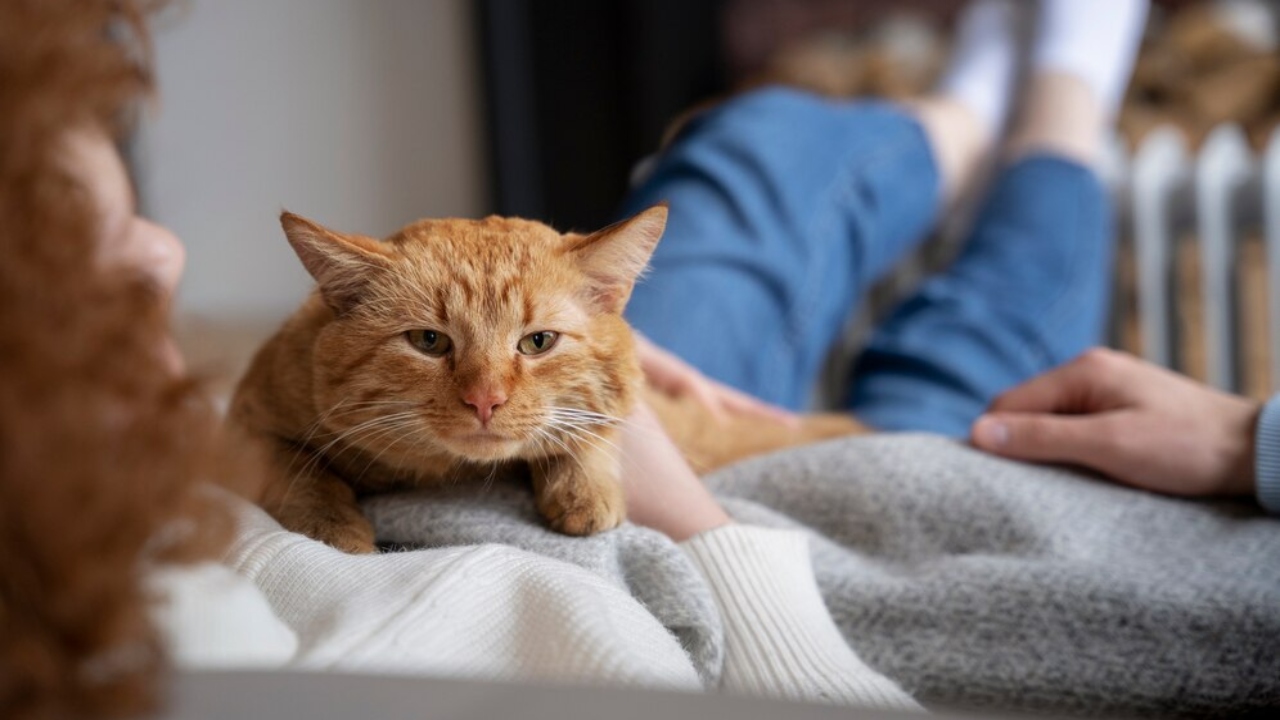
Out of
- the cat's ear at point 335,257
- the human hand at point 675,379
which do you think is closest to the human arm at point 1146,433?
the human hand at point 675,379

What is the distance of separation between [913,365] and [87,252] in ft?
4.53

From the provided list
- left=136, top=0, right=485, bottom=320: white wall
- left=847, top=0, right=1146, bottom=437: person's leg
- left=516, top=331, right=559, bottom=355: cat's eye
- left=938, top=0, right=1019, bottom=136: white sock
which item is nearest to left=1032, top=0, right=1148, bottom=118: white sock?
left=938, top=0, right=1019, bottom=136: white sock

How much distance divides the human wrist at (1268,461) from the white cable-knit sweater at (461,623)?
1.69ft

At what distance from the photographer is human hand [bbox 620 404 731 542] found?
3.13 feet

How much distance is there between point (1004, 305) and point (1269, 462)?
65cm

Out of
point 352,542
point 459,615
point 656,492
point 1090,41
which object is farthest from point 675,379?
point 1090,41

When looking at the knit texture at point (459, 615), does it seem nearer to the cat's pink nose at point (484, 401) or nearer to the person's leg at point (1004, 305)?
the cat's pink nose at point (484, 401)

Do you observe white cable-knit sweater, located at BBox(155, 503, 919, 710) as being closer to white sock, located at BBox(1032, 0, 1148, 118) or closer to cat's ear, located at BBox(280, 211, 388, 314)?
cat's ear, located at BBox(280, 211, 388, 314)

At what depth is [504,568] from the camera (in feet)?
2.26

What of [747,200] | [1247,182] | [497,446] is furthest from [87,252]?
[1247,182]

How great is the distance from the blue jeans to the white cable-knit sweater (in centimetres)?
72

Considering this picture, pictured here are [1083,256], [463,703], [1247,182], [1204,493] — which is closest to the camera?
[463,703]

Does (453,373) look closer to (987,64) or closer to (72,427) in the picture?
(72,427)

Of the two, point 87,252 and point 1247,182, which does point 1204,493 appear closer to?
point 87,252
